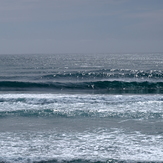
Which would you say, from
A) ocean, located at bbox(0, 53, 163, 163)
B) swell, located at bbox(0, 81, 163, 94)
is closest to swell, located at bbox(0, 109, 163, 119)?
ocean, located at bbox(0, 53, 163, 163)

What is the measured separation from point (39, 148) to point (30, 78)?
31475 mm

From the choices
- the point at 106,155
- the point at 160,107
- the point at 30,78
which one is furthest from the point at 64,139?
the point at 30,78

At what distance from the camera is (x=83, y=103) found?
22.8 metres

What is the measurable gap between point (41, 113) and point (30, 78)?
24.3 m

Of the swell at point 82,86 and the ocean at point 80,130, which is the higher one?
the swell at point 82,86

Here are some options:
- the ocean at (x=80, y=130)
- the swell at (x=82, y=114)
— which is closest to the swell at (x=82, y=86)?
the ocean at (x=80, y=130)

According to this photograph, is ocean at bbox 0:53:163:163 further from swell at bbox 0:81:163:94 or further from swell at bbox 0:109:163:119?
swell at bbox 0:81:163:94

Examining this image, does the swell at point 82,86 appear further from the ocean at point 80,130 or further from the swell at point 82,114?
the swell at point 82,114

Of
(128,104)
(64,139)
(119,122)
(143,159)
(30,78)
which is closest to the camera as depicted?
(143,159)

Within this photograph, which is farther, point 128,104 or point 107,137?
point 128,104

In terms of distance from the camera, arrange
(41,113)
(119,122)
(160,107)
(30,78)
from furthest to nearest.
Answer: (30,78) → (160,107) → (41,113) → (119,122)

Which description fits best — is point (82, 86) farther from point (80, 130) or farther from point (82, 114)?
point (80, 130)

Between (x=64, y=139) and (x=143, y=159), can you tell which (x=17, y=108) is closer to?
(x=64, y=139)

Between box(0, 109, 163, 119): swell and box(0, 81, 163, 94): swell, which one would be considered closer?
box(0, 109, 163, 119): swell
